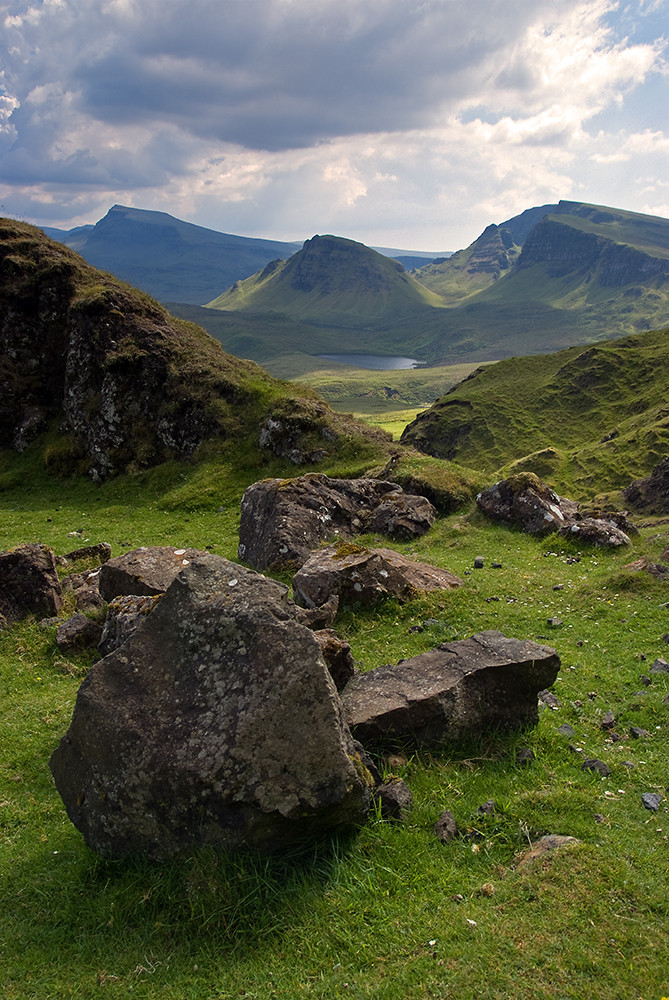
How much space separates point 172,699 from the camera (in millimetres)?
8352

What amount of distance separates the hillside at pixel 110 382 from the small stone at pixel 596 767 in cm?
2841

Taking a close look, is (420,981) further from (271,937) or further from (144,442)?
(144,442)

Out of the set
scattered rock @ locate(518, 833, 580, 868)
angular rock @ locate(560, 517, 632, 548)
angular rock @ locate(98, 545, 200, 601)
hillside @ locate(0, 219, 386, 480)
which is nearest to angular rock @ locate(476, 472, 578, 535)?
Result: angular rock @ locate(560, 517, 632, 548)

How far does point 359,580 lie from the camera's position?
1741 centimetres

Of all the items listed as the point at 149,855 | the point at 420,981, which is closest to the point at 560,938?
the point at 420,981

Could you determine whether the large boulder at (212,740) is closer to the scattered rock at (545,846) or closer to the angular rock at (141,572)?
the scattered rock at (545,846)

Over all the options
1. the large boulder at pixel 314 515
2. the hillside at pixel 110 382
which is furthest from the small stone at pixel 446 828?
the hillside at pixel 110 382

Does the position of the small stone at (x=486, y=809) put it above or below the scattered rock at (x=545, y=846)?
below

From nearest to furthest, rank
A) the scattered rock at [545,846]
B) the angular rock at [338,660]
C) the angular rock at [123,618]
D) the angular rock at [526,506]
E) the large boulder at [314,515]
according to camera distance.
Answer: the scattered rock at [545,846]
the angular rock at [338,660]
the angular rock at [123,618]
the large boulder at [314,515]
the angular rock at [526,506]

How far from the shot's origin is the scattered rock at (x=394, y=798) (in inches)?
335

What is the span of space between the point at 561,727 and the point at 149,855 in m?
7.17

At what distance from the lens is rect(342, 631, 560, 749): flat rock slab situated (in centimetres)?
1008

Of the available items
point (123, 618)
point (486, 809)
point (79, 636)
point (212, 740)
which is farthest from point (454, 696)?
point (79, 636)

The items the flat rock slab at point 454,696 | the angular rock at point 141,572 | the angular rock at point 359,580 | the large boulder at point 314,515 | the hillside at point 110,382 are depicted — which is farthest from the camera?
the hillside at point 110,382
